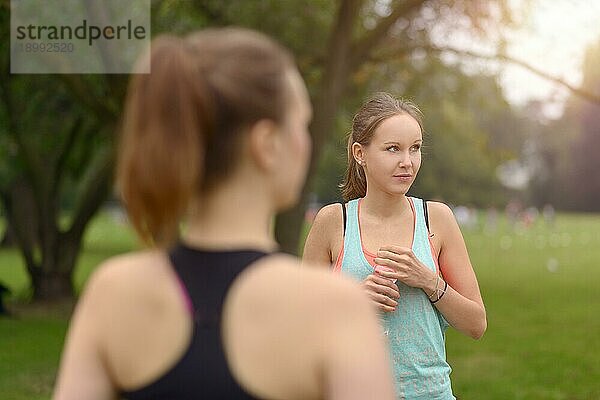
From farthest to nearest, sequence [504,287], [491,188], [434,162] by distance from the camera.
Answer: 1. [491,188]
2. [434,162]
3. [504,287]

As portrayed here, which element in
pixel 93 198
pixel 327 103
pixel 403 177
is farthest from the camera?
pixel 93 198

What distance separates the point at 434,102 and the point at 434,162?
43156 millimetres

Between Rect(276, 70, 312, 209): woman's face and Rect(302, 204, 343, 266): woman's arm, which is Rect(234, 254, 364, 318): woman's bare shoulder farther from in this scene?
Rect(302, 204, 343, 266): woman's arm

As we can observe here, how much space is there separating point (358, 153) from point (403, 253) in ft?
1.64

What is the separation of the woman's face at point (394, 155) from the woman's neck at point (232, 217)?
68.7 inches

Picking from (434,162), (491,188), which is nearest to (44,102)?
(434,162)

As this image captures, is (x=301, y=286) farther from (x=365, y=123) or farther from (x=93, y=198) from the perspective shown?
(x=93, y=198)

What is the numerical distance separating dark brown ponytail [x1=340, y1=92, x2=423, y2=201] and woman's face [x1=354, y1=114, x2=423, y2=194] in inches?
1.1

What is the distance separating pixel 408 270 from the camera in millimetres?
2984

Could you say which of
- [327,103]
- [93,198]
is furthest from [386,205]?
[93,198]

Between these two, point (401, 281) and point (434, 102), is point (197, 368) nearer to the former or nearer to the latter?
point (401, 281)

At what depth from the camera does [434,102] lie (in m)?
15.2

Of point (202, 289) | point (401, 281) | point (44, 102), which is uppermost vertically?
point (202, 289)

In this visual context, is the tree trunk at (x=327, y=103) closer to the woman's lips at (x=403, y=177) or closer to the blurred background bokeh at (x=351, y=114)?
the blurred background bokeh at (x=351, y=114)
